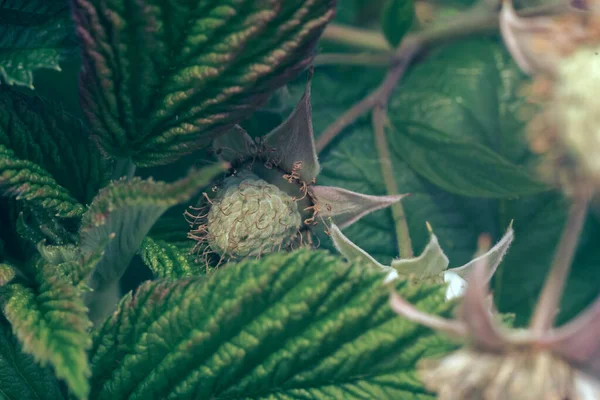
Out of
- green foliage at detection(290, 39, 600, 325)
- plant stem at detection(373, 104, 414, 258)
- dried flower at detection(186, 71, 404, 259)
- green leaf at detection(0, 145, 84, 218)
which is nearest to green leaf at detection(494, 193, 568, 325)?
green foliage at detection(290, 39, 600, 325)

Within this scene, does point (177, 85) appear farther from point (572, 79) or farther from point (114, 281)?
point (572, 79)

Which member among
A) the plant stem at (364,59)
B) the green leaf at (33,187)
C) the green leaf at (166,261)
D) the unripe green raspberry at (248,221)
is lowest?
the green leaf at (166,261)

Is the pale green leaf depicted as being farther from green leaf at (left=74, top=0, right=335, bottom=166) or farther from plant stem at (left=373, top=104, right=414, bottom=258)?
green leaf at (left=74, top=0, right=335, bottom=166)

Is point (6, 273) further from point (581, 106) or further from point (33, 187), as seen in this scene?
point (581, 106)

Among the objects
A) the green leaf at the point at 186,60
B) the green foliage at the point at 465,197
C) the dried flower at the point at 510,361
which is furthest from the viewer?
the green foliage at the point at 465,197

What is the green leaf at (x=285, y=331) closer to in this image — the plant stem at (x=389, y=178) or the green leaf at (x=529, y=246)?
the plant stem at (x=389, y=178)

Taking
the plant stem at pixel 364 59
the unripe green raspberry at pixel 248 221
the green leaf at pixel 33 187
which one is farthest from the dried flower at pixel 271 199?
the plant stem at pixel 364 59
